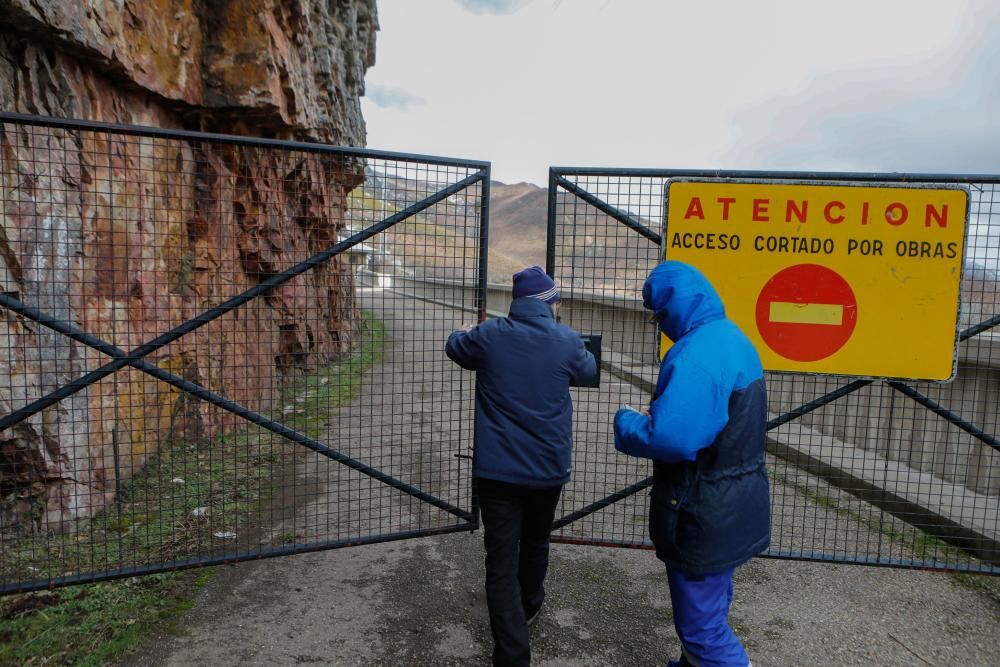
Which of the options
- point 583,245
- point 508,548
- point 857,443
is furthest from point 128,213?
point 857,443

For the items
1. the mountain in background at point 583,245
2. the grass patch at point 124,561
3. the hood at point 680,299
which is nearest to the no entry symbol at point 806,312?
the mountain in background at point 583,245

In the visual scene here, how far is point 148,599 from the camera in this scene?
11.7 ft

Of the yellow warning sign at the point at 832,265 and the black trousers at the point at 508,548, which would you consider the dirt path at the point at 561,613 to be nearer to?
the black trousers at the point at 508,548

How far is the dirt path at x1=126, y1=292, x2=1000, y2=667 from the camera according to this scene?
323 cm

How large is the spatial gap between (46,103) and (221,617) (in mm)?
3359

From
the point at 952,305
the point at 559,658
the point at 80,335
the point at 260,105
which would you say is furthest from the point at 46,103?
the point at 952,305

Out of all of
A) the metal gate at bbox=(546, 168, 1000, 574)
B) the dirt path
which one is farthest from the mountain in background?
the dirt path

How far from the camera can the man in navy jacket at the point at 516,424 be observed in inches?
115

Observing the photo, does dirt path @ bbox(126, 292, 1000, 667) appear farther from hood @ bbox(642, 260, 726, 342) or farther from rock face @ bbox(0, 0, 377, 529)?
rock face @ bbox(0, 0, 377, 529)

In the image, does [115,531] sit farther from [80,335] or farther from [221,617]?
[80,335]

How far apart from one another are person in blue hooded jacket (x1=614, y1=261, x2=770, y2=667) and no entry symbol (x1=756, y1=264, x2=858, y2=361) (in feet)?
3.52

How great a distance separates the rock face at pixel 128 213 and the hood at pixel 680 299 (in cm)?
257

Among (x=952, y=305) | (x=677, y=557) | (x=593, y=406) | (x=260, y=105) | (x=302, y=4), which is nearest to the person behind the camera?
(x=677, y=557)

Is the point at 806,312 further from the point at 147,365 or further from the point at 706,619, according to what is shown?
the point at 147,365
